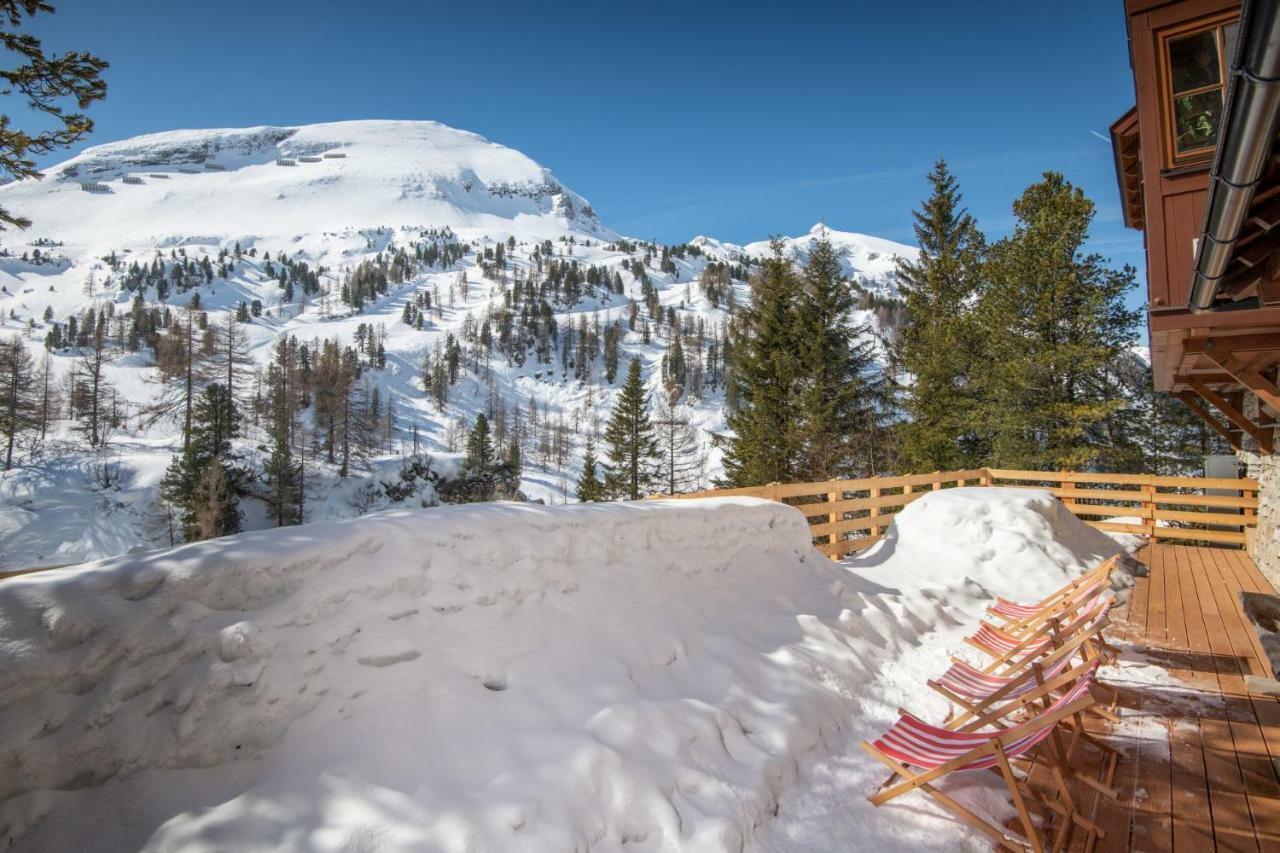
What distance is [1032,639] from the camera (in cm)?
354

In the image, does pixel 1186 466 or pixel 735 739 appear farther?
pixel 1186 466

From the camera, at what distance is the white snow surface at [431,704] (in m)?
1.94

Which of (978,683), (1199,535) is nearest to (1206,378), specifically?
(1199,535)

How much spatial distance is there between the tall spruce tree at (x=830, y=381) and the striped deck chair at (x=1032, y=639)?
41.4ft

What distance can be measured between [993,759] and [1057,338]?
15.8 m

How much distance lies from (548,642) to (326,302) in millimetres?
139174

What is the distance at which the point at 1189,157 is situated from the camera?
573 centimetres

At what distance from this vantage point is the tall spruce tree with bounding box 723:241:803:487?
17047mm

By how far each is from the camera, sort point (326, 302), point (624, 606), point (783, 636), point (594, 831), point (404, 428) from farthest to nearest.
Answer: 1. point (326, 302)
2. point (404, 428)
3. point (783, 636)
4. point (624, 606)
5. point (594, 831)

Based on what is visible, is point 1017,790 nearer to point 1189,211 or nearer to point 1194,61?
point 1189,211

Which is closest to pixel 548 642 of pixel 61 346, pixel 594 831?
pixel 594 831

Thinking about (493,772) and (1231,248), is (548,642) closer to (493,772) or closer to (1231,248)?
(493,772)

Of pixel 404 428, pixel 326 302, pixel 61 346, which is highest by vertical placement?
pixel 326 302

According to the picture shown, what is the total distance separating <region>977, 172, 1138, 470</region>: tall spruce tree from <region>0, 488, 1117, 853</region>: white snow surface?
44.5 ft
